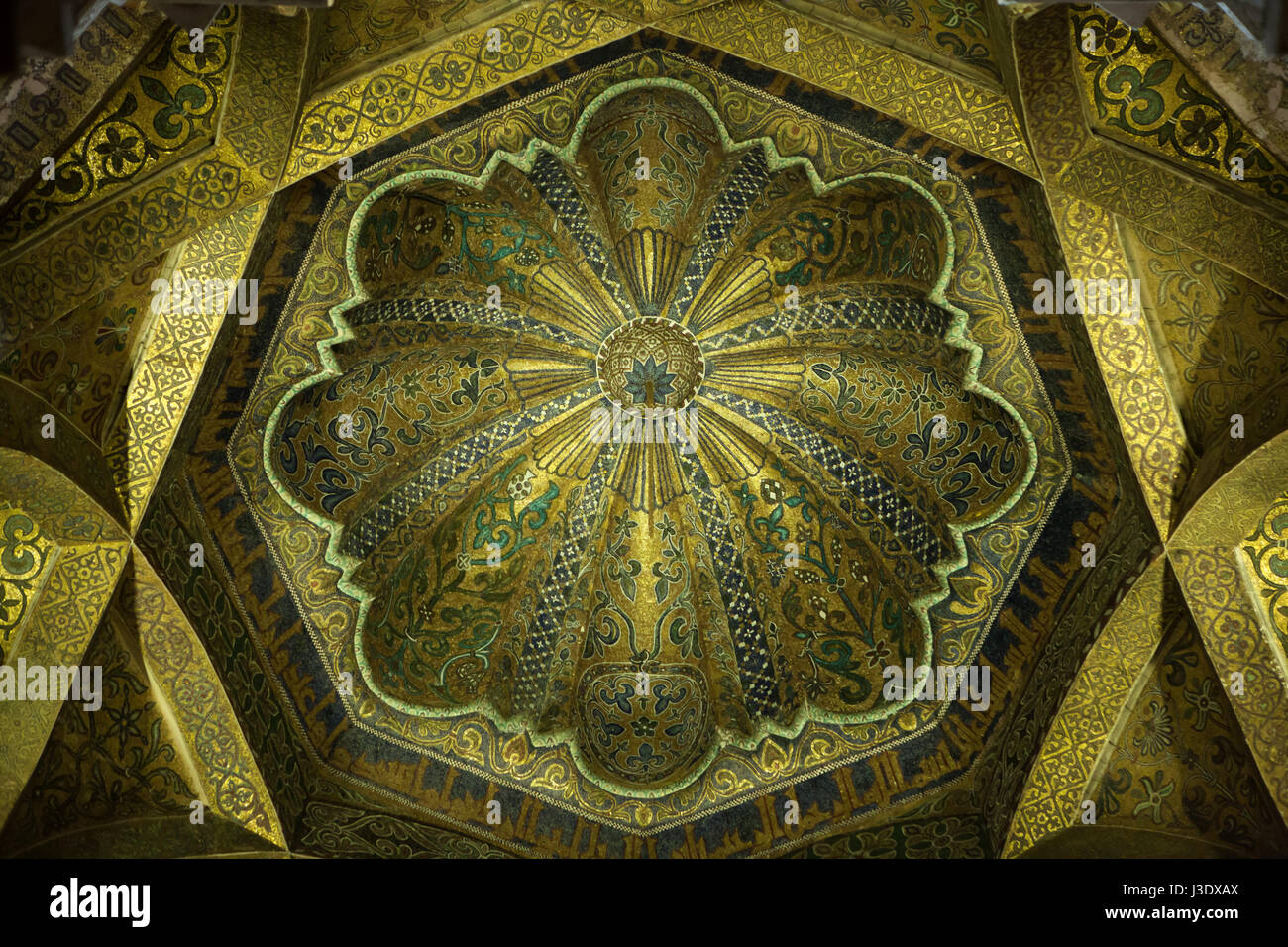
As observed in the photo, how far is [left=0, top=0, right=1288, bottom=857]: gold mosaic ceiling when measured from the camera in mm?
7418

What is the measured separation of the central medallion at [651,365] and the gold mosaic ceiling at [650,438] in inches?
0.9

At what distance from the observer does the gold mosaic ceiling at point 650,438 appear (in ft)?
24.3

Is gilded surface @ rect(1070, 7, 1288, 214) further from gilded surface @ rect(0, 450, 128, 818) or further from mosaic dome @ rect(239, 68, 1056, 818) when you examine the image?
gilded surface @ rect(0, 450, 128, 818)

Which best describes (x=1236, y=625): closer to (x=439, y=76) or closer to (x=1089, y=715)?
(x=1089, y=715)

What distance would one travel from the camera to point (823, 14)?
770 cm

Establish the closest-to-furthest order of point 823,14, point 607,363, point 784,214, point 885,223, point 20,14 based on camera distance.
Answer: point 20,14 < point 823,14 < point 885,223 < point 784,214 < point 607,363

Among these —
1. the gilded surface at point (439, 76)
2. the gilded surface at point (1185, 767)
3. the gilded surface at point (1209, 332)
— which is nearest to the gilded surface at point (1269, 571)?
the gilded surface at point (1185, 767)

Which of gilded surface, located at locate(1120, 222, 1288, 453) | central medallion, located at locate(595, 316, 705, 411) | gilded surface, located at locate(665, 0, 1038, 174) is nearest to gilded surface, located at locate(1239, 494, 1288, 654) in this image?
gilded surface, located at locate(1120, 222, 1288, 453)

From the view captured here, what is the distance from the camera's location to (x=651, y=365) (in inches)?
409

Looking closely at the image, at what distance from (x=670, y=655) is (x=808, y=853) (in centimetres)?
169
